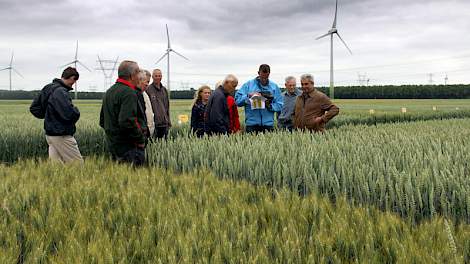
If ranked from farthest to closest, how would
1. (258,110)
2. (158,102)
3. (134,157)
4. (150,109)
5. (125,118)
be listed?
(258,110) → (158,102) → (150,109) → (134,157) → (125,118)

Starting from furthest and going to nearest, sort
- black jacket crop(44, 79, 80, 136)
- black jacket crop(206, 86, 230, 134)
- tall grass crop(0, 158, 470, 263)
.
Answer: black jacket crop(206, 86, 230, 134)
black jacket crop(44, 79, 80, 136)
tall grass crop(0, 158, 470, 263)

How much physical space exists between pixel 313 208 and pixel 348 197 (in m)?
0.82

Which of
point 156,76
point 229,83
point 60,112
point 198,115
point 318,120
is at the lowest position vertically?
point 318,120

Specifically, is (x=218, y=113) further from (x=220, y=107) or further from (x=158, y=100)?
(x=158, y=100)

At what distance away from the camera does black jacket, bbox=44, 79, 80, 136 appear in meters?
5.68

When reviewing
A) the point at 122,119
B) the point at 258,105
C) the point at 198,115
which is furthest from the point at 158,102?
the point at 122,119

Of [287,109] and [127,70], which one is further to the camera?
[287,109]

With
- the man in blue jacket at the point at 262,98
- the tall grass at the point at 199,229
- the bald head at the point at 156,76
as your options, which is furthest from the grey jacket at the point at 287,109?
the tall grass at the point at 199,229

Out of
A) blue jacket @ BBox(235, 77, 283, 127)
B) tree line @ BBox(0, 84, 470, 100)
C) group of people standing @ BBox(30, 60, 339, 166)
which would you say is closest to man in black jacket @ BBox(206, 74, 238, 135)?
group of people standing @ BBox(30, 60, 339, 166)

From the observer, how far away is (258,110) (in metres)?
8.06

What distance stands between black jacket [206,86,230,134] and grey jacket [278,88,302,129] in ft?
7.15

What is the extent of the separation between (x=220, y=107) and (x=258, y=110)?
1656 millimetres

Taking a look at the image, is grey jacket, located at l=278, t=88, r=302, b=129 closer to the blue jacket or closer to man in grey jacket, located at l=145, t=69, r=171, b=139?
the blue jacket

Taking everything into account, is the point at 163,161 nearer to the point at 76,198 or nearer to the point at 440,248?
the point at 76,198
